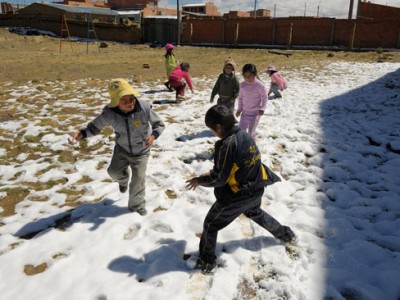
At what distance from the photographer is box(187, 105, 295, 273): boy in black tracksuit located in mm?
2719

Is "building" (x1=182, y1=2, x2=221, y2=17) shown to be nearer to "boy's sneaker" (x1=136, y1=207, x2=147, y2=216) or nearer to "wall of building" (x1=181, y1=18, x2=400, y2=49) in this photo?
"wall of building" (x1=181, y1=18, x2=400, y2=49)

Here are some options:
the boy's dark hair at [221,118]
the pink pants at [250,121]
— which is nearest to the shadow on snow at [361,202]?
the pink pants at [250,121]

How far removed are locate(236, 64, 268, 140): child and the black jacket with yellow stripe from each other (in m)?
2.72

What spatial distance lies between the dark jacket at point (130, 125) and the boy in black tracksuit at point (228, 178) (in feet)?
3.53

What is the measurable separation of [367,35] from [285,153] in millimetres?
27471

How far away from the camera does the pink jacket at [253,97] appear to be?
5.49 m

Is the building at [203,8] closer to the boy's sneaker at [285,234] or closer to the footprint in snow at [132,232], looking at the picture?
the footprint in snow at [132,232]

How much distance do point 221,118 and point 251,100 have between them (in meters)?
3.05

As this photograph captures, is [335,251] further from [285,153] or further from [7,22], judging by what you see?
[7,22]

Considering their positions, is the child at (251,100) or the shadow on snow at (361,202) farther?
the child at (251,100)

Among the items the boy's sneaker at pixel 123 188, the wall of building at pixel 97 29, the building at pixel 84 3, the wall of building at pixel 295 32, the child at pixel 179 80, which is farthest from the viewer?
the building at pixel 84 3

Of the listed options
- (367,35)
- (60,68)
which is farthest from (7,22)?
(367,35)

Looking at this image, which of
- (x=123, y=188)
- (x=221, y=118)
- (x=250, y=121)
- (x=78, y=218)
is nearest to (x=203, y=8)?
(x=250, y=121)

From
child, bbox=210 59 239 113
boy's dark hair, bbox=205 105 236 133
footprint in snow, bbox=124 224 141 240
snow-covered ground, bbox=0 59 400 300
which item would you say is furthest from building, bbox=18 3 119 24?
boy's dark hair, bbox=205 105 236 133
